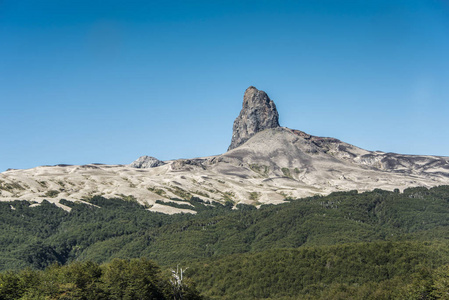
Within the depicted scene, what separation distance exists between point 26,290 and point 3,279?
892 centimetres

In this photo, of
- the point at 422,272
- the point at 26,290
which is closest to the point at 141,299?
the point at 26,290

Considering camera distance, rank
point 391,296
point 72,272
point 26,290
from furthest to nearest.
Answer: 1. point 391,296
2. point 72,272
3. point 26,290

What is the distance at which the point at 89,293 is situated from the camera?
160 meters

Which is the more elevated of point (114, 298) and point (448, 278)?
point (448, 278)

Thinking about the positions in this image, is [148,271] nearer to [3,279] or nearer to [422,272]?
[3,279]

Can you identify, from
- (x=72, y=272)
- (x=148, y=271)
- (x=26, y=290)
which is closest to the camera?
(x=26, y=290)

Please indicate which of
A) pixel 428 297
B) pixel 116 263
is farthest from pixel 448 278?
pixel 116 263

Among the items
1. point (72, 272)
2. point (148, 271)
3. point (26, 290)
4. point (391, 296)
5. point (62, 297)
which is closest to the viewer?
point (62, 297)

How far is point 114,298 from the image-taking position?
164 m

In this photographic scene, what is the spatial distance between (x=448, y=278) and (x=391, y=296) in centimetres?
3792

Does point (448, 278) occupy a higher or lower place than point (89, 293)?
higher

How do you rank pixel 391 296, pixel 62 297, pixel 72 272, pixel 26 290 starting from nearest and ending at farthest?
pixel 62 297
pixel 26 290
pixel 72 272
pixel 391 296

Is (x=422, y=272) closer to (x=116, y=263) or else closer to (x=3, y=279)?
(x=116, y=263)

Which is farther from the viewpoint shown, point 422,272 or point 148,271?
point 422,272
